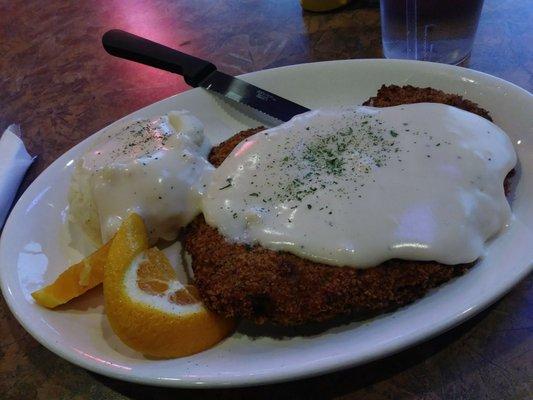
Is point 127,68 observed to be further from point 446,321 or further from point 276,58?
point 446,321

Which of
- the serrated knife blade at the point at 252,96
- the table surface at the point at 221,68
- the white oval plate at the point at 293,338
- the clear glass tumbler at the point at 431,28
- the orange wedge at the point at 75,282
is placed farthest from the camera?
the clear glass tumbler at the point at 431,28

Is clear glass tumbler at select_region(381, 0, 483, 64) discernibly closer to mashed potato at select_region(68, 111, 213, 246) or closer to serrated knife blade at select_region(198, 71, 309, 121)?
serrated knife blade at select_region(198, 71, 309, 121)

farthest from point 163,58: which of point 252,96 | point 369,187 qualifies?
point 369,187

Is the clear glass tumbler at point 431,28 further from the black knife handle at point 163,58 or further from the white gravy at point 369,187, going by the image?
the black knife handle at point 163,58

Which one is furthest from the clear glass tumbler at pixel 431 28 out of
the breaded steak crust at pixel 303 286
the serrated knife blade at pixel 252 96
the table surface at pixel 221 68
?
the breaded steak crust at pixel 303 286

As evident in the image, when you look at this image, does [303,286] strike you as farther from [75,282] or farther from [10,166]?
[10,166]

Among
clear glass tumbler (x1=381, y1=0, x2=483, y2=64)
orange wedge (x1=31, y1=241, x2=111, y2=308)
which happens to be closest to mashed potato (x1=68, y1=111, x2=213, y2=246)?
orange wedge (x1=31, y1=241, x2=111, y2=308)
